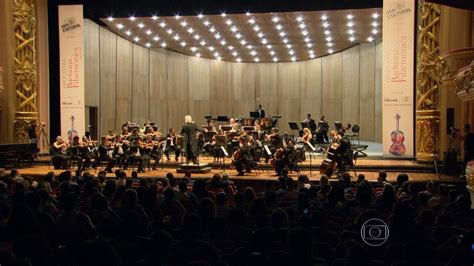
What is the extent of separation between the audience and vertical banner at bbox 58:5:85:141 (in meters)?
11.0

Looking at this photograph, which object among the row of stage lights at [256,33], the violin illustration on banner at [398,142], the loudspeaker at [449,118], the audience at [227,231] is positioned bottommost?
the audience at [227,231]

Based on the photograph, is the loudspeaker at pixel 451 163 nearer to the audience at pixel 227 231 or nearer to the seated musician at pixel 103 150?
the audience at pixel 227 231

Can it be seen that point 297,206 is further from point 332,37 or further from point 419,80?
point 332,37

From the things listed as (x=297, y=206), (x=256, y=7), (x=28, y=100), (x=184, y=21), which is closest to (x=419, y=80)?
(x=256, y=7)

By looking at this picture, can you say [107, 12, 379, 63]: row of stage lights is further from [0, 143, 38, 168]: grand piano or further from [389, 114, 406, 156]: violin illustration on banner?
[0, 143, 38, 168]: grand piano

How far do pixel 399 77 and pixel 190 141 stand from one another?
7.44 meters

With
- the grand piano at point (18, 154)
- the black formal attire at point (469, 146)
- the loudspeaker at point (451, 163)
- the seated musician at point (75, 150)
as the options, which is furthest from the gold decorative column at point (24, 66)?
the black formal attire at point (469, 146)

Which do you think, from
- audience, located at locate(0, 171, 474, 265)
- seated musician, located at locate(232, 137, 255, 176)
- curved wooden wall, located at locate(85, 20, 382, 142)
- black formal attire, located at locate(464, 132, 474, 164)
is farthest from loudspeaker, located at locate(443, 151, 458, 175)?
curved wooden wall, located at locate(85, 20, 382, 142)

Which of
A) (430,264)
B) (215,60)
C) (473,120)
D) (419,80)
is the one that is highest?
(215,60)

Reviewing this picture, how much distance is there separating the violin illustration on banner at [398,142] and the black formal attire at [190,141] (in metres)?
6.83

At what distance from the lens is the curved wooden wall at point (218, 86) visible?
22.6 m

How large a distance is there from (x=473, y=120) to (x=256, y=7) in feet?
28.1

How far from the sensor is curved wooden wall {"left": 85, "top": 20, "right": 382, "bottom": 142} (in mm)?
22641

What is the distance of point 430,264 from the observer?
410cm
